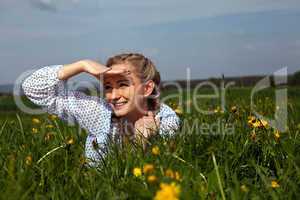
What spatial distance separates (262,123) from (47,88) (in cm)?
149

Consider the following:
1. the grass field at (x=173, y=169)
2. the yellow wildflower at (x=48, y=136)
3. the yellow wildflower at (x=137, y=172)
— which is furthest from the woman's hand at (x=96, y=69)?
the yellow wildflower at (x=137, y=172)

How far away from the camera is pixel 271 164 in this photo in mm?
3457

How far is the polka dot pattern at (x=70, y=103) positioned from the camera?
4004 mm

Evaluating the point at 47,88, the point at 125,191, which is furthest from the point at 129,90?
the point at 125,191

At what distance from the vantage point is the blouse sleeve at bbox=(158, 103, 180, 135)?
156 inches

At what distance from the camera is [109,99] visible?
3.98m

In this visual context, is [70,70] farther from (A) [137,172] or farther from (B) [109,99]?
(A) [137,172]

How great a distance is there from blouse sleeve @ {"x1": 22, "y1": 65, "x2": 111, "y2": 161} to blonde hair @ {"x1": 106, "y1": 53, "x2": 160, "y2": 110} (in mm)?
320

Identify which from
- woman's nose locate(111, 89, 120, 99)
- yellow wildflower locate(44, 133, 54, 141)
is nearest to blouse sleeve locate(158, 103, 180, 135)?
woman's nose locate(111, 89, 120, 99)

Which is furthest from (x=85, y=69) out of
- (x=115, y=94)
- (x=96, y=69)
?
(x=115, y=94)

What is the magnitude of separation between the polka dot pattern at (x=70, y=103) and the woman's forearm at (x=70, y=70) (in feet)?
0.13

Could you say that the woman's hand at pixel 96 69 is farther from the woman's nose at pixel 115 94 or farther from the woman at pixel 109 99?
the woman's nose at pixel 115 94

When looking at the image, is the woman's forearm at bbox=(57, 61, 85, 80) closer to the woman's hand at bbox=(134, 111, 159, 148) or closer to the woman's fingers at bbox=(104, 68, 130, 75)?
the woman's fingers at bbox=(104, 68, 130, 75)

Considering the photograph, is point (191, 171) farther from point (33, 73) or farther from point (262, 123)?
point (33, 73)
